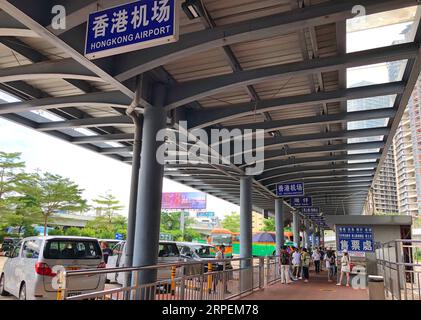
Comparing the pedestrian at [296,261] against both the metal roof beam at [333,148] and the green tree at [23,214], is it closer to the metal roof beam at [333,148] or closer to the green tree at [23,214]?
the metal roof beam at [333,148]

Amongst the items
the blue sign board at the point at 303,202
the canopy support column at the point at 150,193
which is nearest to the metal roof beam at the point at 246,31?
the canopy support column at the point at 150,193

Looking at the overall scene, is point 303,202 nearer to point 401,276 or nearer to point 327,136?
point 327,136

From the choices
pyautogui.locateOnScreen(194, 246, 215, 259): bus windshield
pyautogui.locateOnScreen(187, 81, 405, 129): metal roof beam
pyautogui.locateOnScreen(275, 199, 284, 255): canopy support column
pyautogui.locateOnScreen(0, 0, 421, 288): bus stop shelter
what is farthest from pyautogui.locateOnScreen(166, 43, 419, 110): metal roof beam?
pyautogui.locateOnScreen(275, 199, 284, 255): canopy support column

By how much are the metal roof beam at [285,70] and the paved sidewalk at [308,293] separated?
6.06 metres

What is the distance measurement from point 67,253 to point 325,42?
7825 millimetres

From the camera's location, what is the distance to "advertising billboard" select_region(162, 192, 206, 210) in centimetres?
5556

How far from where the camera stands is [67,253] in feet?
29.7

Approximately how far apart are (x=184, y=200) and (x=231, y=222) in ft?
110

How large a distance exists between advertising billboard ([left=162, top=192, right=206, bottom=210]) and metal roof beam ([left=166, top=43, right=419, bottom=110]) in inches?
1864

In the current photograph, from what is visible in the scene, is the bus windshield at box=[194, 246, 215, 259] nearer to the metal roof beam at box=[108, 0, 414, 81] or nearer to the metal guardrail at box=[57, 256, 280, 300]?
the metal guardrail at box=[57, 256, 280, 300]
